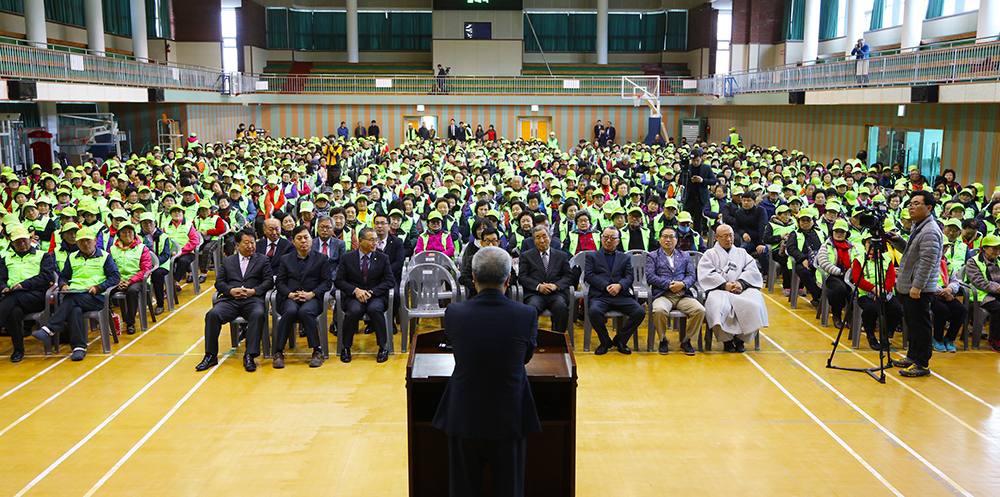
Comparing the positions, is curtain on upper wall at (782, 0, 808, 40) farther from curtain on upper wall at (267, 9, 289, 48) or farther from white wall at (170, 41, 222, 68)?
white wall at (170, 41, 222, 68)

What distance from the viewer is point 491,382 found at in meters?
3.79

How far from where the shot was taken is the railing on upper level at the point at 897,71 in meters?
15.7

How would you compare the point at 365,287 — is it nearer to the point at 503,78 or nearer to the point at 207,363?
the point at 207,363

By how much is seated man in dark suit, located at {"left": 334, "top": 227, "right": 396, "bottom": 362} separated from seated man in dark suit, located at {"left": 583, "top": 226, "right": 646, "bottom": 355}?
2.39 metres

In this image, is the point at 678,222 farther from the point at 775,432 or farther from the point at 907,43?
the point at 907,43

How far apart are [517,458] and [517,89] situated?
33.7 meters

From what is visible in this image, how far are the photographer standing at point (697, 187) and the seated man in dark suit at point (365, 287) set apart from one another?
285 inches

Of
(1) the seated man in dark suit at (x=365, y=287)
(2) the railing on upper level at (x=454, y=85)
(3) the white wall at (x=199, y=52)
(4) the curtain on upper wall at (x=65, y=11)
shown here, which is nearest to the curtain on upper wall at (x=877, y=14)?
(2) the railing on upper level at (x=454, y=85)

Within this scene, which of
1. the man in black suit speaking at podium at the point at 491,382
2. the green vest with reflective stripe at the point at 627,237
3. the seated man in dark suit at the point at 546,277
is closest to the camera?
the man in black suit speaking at podium at the point at 491,382

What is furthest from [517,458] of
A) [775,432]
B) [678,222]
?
[678,222]

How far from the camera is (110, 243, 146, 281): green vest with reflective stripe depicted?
952 centimetres

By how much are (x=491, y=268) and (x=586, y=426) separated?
10.6 ft

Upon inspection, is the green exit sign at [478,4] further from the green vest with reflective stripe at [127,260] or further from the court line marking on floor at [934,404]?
the court line marking on floor at [934,404]

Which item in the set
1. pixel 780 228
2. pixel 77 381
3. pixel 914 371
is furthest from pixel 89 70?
pixel 914 371
